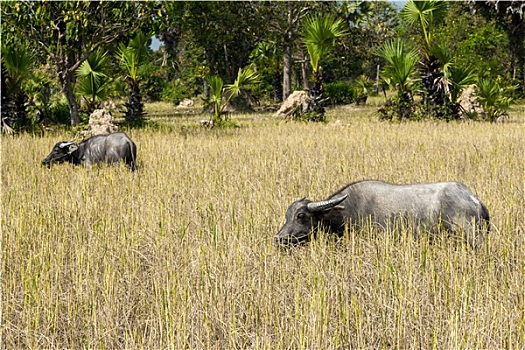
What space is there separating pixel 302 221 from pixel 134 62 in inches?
444

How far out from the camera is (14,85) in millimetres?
13148

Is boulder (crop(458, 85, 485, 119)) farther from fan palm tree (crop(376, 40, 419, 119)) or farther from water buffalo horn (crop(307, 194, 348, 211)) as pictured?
water buffalo horn (crop(307, 194, 348, 211))

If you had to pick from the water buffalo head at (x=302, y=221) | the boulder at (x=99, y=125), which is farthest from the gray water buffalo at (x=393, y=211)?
the boulder at (x=99, y=125)

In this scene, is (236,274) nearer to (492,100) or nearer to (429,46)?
(429,46)

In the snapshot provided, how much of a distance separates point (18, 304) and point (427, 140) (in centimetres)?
804

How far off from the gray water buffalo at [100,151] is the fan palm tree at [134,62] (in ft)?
20.6

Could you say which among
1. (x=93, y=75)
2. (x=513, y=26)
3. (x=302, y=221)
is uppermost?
(x=513, y=26)

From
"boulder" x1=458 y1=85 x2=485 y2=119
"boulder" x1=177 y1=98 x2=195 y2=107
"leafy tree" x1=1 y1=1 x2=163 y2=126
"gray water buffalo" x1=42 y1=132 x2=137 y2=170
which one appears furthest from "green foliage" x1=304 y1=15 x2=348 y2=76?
"boulder" x1=177 y1=98 x2=195 y2=107

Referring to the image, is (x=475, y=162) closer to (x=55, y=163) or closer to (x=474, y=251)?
(x=474, y=251)

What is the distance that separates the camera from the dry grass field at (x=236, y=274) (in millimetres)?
2822

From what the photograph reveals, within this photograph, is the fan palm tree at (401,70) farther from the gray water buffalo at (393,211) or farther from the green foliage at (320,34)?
the gray water buffalo at (393,211)

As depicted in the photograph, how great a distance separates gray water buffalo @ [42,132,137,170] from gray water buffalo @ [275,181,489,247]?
13.8 feet

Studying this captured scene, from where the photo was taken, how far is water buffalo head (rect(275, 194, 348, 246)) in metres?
3.96

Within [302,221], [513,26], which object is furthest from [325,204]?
[513,26]
